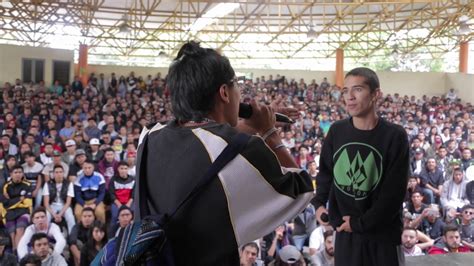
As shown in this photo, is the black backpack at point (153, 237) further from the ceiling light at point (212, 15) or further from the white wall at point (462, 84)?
the white wall at point (462, 84)

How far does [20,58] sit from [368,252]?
15.7 meters

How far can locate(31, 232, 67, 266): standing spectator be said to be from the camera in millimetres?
4570

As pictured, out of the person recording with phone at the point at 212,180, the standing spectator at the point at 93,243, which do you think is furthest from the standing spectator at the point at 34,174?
the person recording with phone at the point at 212,180

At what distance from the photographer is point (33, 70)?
52.9ft

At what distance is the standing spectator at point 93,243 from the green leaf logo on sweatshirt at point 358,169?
10.7ft

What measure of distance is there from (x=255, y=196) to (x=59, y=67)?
653 inches

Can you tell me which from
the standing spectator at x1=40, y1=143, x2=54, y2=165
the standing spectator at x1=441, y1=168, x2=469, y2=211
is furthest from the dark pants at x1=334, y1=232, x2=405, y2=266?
the standing spectator at x1=441, y1=168, x2=469, y2=211

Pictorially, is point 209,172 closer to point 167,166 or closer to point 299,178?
point 167,166

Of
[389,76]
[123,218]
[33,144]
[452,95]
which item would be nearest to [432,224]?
[123,218]

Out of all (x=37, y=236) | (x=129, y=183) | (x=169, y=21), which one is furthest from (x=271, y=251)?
(x=169, y=21)

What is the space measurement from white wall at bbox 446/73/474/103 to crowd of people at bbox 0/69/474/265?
8.26 meters

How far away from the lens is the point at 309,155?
27.0 feet

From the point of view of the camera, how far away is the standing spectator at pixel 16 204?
5.27m

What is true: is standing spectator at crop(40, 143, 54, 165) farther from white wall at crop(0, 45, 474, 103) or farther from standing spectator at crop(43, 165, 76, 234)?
white wall at crop(0, 45, 474, 103)
